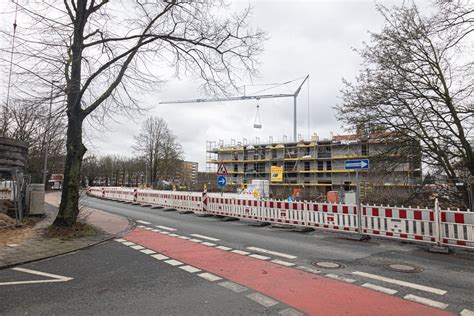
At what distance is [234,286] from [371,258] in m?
4.01

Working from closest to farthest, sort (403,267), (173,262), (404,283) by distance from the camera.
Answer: (404,283) < (403,267) < (173,262)

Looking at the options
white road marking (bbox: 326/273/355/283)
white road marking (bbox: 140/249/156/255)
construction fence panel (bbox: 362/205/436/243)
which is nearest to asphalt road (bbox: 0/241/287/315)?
white road marking (bbox: 140/249/156/255)

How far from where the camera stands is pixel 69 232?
10.1m

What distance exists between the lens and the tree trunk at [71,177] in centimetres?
1046

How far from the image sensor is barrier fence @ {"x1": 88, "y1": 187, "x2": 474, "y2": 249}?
325 inches

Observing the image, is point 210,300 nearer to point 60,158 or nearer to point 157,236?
point 157,236

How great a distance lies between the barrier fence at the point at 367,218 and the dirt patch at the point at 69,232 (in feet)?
22.2

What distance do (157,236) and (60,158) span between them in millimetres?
42913

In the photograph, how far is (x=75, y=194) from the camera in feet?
34.7

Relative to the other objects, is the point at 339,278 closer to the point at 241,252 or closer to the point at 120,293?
the point at 241,252

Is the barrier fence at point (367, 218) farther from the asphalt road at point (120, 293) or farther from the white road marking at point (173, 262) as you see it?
the asphalt road at point (120, 293)

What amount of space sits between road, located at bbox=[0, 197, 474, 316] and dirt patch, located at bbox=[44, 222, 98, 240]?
5.38 feet

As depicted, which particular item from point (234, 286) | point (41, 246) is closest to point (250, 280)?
point (234, 286)

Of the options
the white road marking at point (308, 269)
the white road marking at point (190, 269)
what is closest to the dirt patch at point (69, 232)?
the white road marking at point (190, 269)
